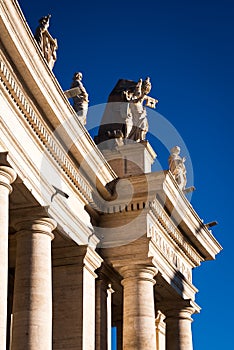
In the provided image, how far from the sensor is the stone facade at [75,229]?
118 ft

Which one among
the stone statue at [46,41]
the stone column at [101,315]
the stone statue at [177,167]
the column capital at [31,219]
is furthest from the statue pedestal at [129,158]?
the column capital at [31,219]

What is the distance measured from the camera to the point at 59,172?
4128 cm

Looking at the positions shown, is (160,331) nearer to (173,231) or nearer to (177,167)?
(173,231)

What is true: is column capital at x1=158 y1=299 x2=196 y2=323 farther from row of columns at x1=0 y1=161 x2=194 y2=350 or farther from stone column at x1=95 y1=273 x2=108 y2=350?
stone column at x1=95 y1=273 x2=108 y2=350

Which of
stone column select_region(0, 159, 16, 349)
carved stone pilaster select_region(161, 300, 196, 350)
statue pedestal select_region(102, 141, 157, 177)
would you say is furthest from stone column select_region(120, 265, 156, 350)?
stone column select_region(0, 159, 16, 349)

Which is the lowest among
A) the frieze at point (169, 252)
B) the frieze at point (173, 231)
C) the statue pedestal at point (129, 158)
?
the frieze at point (169, 252)

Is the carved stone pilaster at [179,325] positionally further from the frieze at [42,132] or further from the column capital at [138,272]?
the frieze at [42,132]

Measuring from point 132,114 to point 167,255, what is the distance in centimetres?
874

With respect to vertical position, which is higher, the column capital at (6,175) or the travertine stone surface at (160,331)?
the column capital at (6,175)

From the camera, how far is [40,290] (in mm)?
37062

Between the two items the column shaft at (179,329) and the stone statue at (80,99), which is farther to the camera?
the column shaft at (179,329)

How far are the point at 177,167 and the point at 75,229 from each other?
1278 cm

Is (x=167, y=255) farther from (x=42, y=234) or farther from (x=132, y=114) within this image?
(x=42, y=234)

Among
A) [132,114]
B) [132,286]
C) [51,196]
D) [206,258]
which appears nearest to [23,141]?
[51,196]
